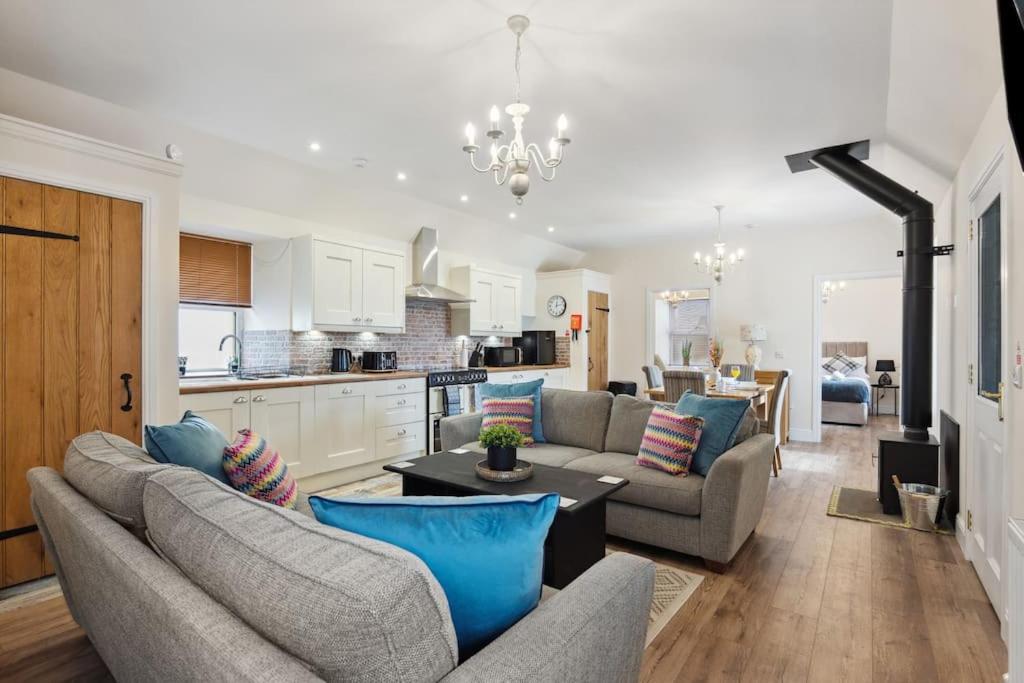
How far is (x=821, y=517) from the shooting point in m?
3.61

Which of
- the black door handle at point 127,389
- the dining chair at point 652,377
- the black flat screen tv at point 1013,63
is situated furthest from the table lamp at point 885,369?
the black door handle at point 127,389

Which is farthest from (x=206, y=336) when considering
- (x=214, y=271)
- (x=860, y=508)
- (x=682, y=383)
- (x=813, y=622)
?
(x=860, y=508)

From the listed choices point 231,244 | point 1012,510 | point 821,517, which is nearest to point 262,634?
point 1012,510

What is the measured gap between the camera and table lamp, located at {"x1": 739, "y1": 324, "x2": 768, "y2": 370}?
6578 mm

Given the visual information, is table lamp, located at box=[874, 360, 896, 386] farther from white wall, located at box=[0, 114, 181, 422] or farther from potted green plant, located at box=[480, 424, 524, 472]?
white wall, located at box=[0, 114, 181, 422]

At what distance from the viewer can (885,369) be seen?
29.1ft

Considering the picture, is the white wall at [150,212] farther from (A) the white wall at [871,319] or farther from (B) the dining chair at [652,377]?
(A) the white wall at [871,319]

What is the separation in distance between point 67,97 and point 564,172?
11.0 ft

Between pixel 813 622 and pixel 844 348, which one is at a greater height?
pixel 844 348

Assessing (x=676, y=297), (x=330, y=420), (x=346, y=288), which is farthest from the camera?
(x=676, y=297)

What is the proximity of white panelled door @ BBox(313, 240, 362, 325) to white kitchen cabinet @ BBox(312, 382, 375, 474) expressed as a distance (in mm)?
702

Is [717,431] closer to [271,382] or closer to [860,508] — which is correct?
[860,508]

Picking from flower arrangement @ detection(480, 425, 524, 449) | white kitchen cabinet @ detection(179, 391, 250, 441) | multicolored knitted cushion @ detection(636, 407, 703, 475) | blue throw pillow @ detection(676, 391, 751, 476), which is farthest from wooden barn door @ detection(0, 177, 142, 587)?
blue throw pillow @ detection(676, 391, 751, 476)

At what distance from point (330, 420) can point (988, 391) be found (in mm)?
4338
